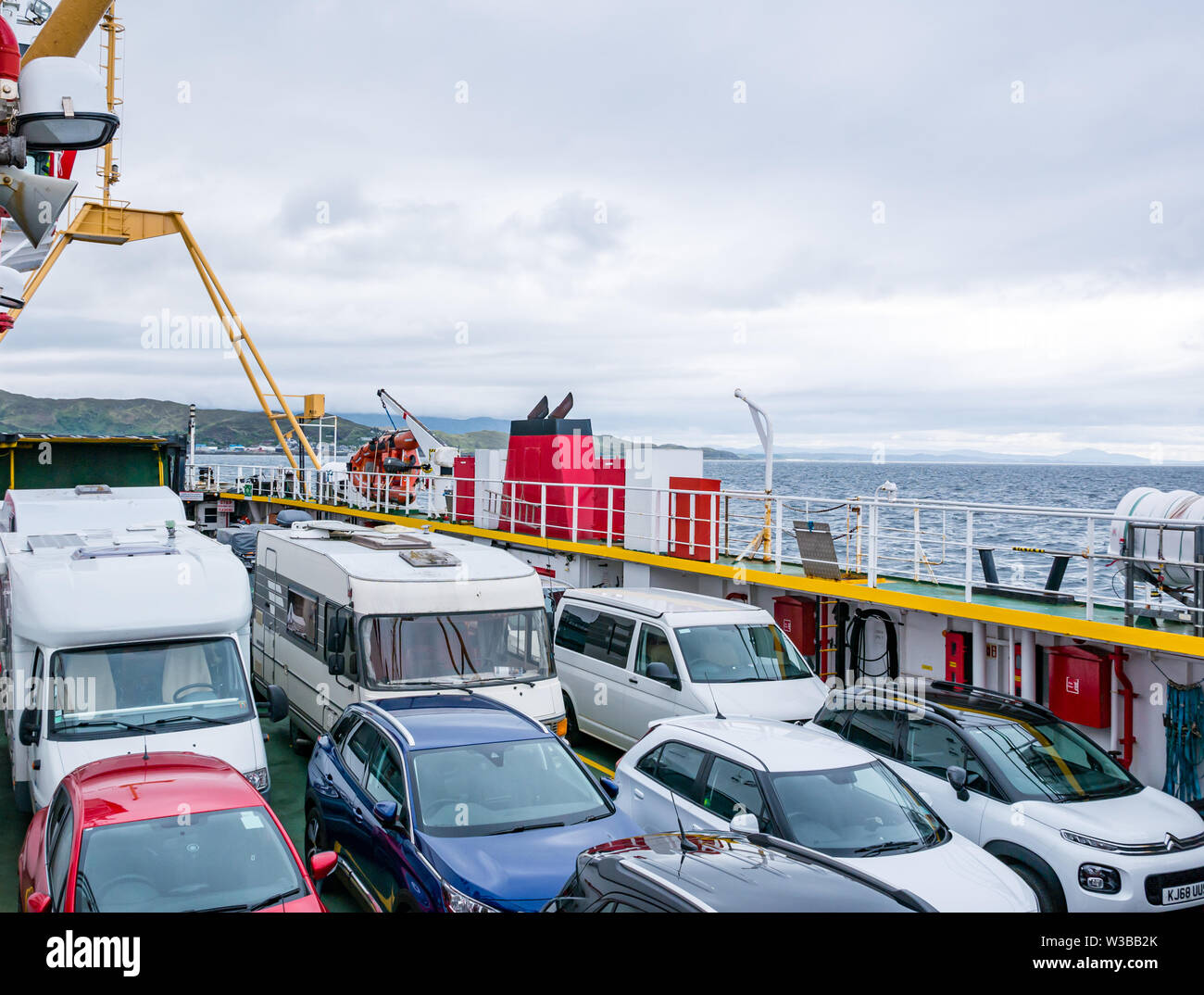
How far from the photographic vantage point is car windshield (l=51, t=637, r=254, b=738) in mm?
7840

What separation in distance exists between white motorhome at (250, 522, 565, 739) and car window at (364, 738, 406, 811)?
1995 millimetres

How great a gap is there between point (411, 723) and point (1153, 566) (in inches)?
287

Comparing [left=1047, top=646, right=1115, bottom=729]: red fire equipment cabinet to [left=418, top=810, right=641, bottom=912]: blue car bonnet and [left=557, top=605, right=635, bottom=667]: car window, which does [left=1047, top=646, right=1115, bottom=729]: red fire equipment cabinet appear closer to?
[left=557, top=605, right=635, bottom=667]: car window

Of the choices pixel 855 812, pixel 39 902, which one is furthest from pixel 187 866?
pixel 855 812

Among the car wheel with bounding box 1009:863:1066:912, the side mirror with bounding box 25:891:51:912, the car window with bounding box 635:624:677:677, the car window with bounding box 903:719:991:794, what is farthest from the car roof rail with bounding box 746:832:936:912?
the car window with bounding box 635:624:677:677

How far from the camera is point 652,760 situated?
774 centimetres

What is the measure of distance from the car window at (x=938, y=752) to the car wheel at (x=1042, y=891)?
59 centimetres

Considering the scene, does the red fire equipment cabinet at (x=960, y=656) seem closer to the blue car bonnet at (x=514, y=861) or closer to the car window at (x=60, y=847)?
the blue car bonnet at (x=514, y=861)

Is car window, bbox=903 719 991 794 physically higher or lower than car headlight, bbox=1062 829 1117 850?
higher

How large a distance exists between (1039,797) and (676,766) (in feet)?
8.76

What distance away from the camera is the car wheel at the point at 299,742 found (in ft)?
36.7
